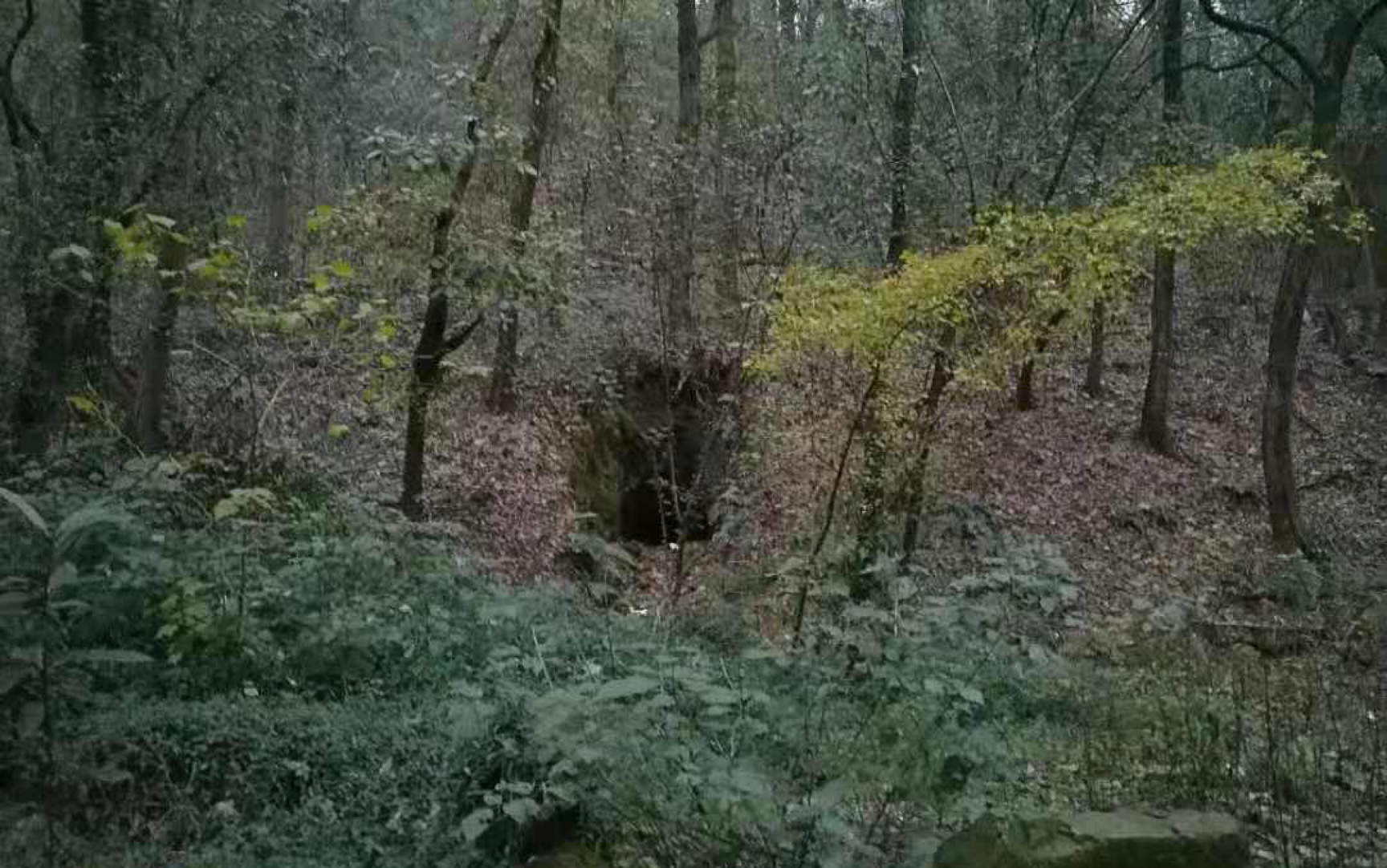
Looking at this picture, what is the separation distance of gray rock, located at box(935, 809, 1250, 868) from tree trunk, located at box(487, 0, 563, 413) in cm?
856

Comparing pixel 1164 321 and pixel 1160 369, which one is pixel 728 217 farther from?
pixel 1160 369

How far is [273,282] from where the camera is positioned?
9.65 m

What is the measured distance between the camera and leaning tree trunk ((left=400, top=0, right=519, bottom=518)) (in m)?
10.7

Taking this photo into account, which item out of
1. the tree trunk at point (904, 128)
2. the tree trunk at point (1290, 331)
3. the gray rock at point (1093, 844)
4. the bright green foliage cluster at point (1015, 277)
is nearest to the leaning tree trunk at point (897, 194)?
the tree trunk at point (904, 128)

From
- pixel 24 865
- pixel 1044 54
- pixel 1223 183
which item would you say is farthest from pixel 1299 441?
pixel 24 865

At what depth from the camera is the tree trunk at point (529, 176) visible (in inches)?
524

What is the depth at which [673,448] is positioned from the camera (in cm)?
1359

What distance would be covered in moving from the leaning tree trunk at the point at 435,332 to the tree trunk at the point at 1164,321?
10467mm

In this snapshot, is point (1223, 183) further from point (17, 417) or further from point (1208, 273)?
point (1208, 273)

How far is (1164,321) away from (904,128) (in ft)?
24.0

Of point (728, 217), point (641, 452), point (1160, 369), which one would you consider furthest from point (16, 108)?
point (1160, 369)

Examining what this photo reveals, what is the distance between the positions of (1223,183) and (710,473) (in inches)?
226

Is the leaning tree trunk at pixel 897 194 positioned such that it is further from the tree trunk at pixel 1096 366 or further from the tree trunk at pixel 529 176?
the tree trunk at pixel 1096 366

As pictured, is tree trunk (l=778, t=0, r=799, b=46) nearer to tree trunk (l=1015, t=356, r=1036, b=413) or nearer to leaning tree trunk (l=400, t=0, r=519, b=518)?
tree trunk (l=1015, t=356, r=1036, b=413)
